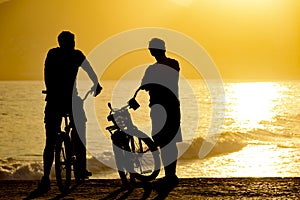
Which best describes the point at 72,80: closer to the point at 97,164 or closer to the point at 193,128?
the point at 97,164

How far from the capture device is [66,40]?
8.53m

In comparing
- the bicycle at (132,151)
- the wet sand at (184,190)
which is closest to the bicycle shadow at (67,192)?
the wet sand at (184,190)

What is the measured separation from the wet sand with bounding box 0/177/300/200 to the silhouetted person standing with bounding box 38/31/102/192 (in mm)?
714

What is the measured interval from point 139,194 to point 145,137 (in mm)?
959

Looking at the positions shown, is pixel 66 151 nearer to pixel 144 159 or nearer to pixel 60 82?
pixel 60 82

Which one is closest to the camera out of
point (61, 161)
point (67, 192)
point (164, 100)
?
point (61, 161)

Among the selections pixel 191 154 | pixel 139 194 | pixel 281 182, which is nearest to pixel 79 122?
pixel 139 194

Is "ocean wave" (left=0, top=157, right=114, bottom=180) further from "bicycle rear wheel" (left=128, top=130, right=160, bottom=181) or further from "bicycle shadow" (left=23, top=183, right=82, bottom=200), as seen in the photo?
"bicycle rear wheel" (left=128, top=130, right=160, bottom=181)

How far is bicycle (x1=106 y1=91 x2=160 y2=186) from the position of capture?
8.91 meters

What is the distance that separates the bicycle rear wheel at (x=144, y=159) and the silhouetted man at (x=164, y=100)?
208mm

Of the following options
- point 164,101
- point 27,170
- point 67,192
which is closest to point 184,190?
point 164,101

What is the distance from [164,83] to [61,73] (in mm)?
1711

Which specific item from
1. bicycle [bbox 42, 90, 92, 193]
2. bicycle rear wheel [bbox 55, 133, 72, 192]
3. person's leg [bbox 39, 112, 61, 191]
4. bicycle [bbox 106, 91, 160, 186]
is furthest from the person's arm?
bicycle rear wheel [bbox 55, 133, 72, 192]

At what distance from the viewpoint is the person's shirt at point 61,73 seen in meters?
8.50
